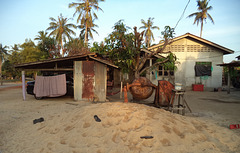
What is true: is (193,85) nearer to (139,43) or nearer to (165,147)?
(139,43)

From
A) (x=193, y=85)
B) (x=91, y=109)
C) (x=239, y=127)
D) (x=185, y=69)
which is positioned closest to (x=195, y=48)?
(x=185, y=69)

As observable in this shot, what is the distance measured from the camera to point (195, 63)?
13.2m

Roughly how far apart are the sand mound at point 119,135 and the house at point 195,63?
970 centimetres

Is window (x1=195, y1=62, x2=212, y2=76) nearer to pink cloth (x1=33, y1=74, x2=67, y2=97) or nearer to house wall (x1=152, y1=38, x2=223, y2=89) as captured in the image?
house wall (x1=152, y1=38, x2=223, y2=89)

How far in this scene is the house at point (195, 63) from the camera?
13103 mm

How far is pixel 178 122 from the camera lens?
12.4ft

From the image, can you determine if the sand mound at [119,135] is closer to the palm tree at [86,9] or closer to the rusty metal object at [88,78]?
the rusty metal object at [88,78]

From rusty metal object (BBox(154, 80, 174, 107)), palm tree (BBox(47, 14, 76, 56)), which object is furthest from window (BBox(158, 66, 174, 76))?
palm tree (BBox(47, 14, 76, 56))

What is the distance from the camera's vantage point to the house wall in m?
13.1

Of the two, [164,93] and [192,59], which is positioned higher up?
[192,59]

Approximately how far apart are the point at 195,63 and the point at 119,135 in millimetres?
12621

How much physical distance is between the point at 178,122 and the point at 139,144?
1.51 meters

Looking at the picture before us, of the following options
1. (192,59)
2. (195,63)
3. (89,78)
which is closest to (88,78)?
(89,78)

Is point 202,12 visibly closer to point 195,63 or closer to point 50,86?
point 195,63
